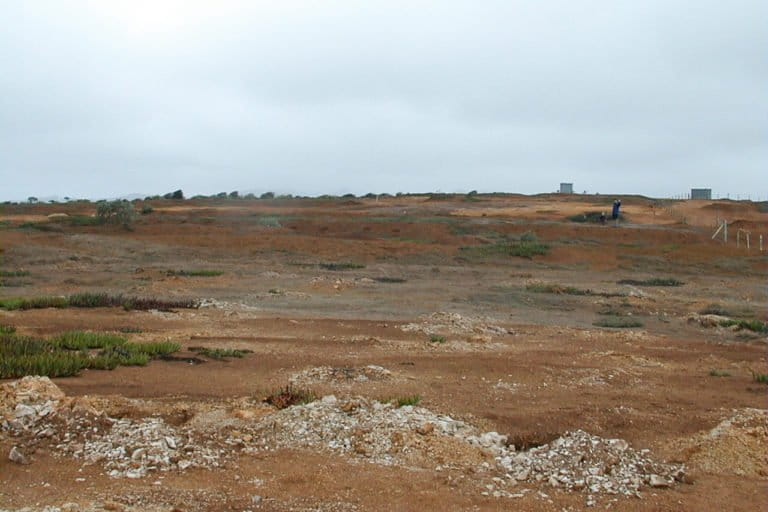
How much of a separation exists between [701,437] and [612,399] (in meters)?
1.67

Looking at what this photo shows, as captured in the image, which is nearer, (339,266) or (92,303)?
(92,303)

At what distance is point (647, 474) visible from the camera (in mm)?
6516

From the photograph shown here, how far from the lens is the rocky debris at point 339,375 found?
954 cm

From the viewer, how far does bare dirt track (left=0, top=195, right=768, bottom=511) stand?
6117 mm

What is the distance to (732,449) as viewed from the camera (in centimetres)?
706

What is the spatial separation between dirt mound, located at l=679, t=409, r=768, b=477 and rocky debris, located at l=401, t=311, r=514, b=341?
19.9ft

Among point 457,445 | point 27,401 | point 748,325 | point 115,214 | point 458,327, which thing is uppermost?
point 115,214

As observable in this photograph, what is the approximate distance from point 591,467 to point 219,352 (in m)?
6.42

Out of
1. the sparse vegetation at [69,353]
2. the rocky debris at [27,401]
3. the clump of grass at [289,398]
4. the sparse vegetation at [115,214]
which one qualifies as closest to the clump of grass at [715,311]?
the clump of grass at [289,398]

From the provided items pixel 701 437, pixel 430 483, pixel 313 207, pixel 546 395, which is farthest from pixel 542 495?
pixel 313 207

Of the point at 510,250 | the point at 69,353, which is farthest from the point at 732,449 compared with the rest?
the point at 510,250

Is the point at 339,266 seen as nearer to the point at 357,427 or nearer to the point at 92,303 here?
the point at 92,303

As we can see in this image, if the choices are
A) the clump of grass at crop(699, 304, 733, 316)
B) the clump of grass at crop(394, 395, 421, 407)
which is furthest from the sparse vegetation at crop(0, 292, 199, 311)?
the clump of grass at crop(699, 304, 733, 316)

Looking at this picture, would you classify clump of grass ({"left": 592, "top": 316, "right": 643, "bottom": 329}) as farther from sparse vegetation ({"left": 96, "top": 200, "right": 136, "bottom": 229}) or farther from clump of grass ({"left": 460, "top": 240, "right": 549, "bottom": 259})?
sparse vegetation ({"left": 96, "top": 200, "right": 136, "bottom": 229})
